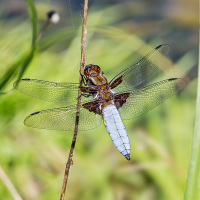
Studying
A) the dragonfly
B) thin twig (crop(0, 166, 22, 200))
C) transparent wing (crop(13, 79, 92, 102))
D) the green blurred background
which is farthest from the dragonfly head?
thin twig (crop(0, 166, 22, 200))

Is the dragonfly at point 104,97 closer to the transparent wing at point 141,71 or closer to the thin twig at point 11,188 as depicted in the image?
the transparent wing at point 141,71

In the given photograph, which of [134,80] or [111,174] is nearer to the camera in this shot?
[134,80]

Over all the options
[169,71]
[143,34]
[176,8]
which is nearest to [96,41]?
[169,71]

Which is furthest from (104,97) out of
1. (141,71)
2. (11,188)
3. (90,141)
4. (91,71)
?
(90,141)

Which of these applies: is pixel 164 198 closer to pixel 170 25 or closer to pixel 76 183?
pixel 76 183

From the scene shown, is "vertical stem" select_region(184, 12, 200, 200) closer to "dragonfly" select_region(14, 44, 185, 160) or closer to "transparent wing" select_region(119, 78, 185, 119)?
"dragonfly" select_region(14, 44, 185, 160)

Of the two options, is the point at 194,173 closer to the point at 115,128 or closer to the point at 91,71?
the point at 115,128
